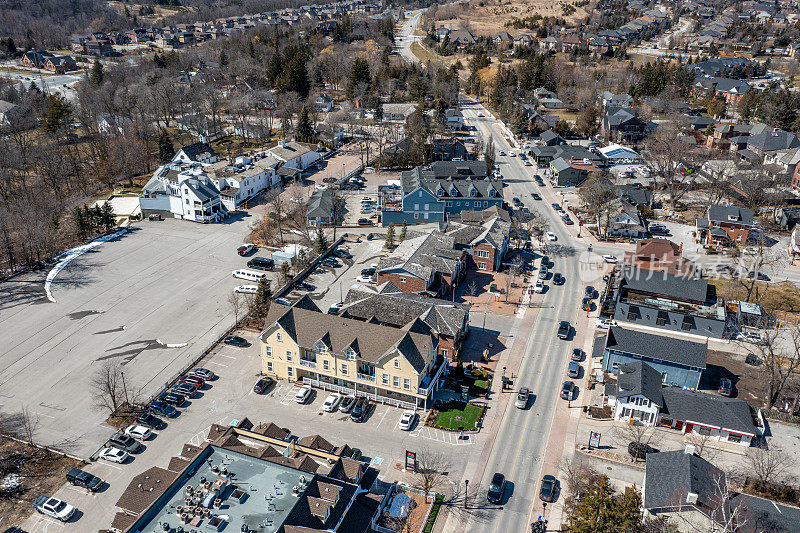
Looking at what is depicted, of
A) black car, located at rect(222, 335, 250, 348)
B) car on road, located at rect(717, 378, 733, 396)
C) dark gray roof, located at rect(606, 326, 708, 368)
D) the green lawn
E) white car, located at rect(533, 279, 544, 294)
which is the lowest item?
car on road, located at rect(717, 378, 733, 396)

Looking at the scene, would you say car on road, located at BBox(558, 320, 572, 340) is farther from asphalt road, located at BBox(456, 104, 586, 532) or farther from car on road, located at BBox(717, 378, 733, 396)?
car on road, located at BBox(717, 378, 733, 396)

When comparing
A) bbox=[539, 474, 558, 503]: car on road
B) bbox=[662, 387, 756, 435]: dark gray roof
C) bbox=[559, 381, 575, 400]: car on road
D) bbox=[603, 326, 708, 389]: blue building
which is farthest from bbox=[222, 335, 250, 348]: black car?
bbox=[662, 387, 756, 435]: dark gray roof

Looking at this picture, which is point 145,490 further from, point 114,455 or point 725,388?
point 725,388

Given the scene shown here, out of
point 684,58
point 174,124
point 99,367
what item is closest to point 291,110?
point 174,124

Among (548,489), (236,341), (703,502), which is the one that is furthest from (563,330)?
(236,341)

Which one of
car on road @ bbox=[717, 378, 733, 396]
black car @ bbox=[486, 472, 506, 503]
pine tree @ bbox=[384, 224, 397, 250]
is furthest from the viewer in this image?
pine tree @ bbox=[384, 224, 397, 250]

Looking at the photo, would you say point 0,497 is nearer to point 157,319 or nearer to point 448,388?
point 157,319

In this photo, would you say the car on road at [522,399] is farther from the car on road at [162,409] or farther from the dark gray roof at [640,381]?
the car on road at [162,409]

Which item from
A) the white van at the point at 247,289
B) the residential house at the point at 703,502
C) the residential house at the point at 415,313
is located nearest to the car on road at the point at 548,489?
the residential house at the point at 703,502
